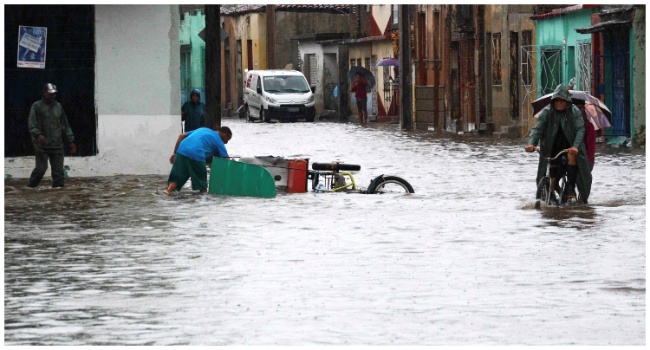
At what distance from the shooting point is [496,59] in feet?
147

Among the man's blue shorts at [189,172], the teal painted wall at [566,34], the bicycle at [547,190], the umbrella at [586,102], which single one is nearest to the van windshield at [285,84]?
the teal painted wall at [566,34]

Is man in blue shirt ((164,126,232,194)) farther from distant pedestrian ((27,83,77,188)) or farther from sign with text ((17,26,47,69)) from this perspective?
sign with text ((17,26,47,69))

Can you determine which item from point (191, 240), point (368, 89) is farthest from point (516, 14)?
point (191, 240)

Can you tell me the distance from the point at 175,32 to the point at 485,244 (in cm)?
1197

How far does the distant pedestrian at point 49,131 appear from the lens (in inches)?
882

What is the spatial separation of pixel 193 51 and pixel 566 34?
125 ft

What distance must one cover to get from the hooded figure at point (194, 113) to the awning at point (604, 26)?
10265 millimetres

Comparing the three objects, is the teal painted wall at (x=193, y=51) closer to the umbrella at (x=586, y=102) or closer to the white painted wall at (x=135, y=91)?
the white painted wall at (x=135, y=91)

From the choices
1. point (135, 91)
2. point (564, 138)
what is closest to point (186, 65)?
point (135, 91)

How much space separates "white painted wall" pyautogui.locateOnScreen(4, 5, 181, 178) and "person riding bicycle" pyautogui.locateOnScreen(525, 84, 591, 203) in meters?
8.26

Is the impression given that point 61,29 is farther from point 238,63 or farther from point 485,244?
point 238,63

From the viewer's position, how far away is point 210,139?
837 inches

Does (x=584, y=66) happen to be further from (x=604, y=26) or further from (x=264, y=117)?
(x=264, y=117)

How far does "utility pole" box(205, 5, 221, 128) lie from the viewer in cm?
2705
